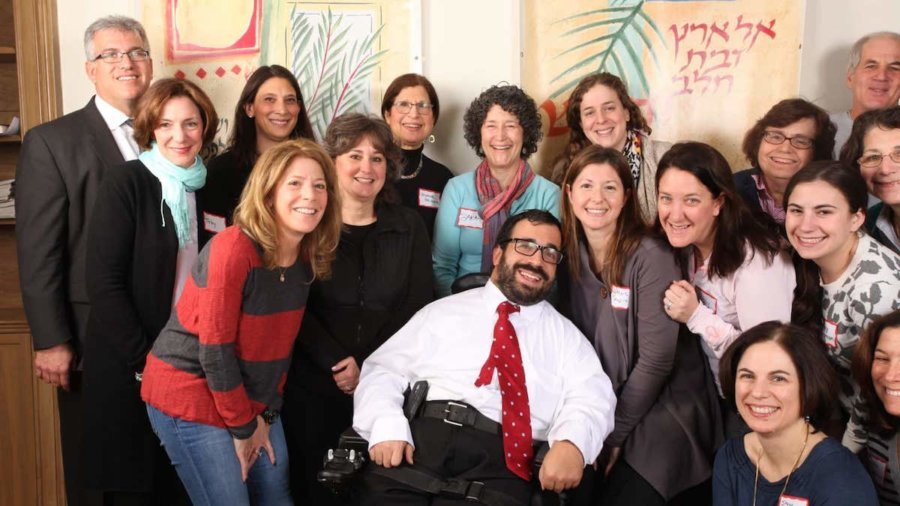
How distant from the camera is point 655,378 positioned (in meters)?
2.76

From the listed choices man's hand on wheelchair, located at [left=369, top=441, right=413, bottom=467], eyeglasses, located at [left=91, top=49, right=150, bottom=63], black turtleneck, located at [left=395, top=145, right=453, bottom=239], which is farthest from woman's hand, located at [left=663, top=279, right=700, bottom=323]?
eyeglasses, located at [left=91, top=49, right=150, bottom=63]

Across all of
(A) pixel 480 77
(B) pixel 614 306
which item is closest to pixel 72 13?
(A) pixel 480 77

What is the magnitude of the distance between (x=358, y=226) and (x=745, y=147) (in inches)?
63.7

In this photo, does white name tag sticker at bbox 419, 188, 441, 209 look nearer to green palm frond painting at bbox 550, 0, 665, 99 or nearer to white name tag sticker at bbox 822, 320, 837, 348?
green palm frond painting at bbox 550, 0, 665, 99

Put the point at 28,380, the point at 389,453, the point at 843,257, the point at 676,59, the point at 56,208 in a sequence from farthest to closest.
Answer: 1. the point at 676,59
2. the point at 28,380
3. the point at 56,208
4. the point at 843,257
5. the point at 389,453

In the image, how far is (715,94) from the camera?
3910 millimetres

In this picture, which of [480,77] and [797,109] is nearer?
[797,109]

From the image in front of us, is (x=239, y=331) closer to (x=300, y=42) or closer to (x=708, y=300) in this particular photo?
(x=708, y=300)

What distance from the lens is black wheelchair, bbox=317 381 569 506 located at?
7.82 feet

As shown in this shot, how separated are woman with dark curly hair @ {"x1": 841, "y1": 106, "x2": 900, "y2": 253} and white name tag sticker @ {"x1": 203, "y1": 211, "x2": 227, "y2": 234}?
2.24m

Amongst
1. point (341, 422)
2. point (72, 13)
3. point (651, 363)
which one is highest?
point (72, 13)

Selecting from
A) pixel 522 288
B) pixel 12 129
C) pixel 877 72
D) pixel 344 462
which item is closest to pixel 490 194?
pixel 522 288

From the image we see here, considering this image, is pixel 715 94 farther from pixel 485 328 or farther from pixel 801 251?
pixel 485 328

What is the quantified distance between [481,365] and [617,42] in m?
2.00
